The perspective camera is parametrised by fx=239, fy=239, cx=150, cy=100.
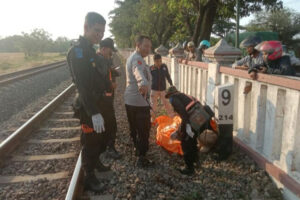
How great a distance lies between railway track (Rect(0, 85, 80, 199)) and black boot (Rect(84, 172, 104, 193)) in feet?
1.02

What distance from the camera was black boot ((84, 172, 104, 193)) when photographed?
3165mm

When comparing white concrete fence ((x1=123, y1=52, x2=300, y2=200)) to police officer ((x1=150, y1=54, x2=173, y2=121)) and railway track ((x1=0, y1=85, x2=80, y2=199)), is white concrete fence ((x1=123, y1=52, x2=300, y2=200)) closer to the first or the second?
police officer ((x1=150, y1=54, x2=173, y2=121))

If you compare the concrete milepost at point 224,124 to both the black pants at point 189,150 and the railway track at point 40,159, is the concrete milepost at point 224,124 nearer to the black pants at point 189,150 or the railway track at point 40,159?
the black pants at point 189,150

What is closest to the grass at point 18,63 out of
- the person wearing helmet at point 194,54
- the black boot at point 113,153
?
the person wearing helmet at point 194,54

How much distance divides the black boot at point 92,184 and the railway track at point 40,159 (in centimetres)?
31

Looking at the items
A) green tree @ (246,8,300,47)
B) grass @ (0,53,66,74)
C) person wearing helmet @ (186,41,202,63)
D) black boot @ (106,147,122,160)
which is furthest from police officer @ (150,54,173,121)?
green tree @ (246,8,300,47)

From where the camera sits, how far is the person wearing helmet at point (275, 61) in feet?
11.4

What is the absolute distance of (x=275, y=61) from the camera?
3.59m

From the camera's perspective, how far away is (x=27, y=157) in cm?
425

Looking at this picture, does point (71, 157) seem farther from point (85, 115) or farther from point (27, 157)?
point (85, 115)

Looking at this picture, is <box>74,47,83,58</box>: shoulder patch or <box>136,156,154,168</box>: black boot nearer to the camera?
<box>74,47,83,58</box>: shoulder patch

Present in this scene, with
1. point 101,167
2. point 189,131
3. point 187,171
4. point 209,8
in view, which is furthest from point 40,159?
point 209,8

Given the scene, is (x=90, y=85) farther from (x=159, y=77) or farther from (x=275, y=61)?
(x=159, y=77)

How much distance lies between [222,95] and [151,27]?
24.9 m
